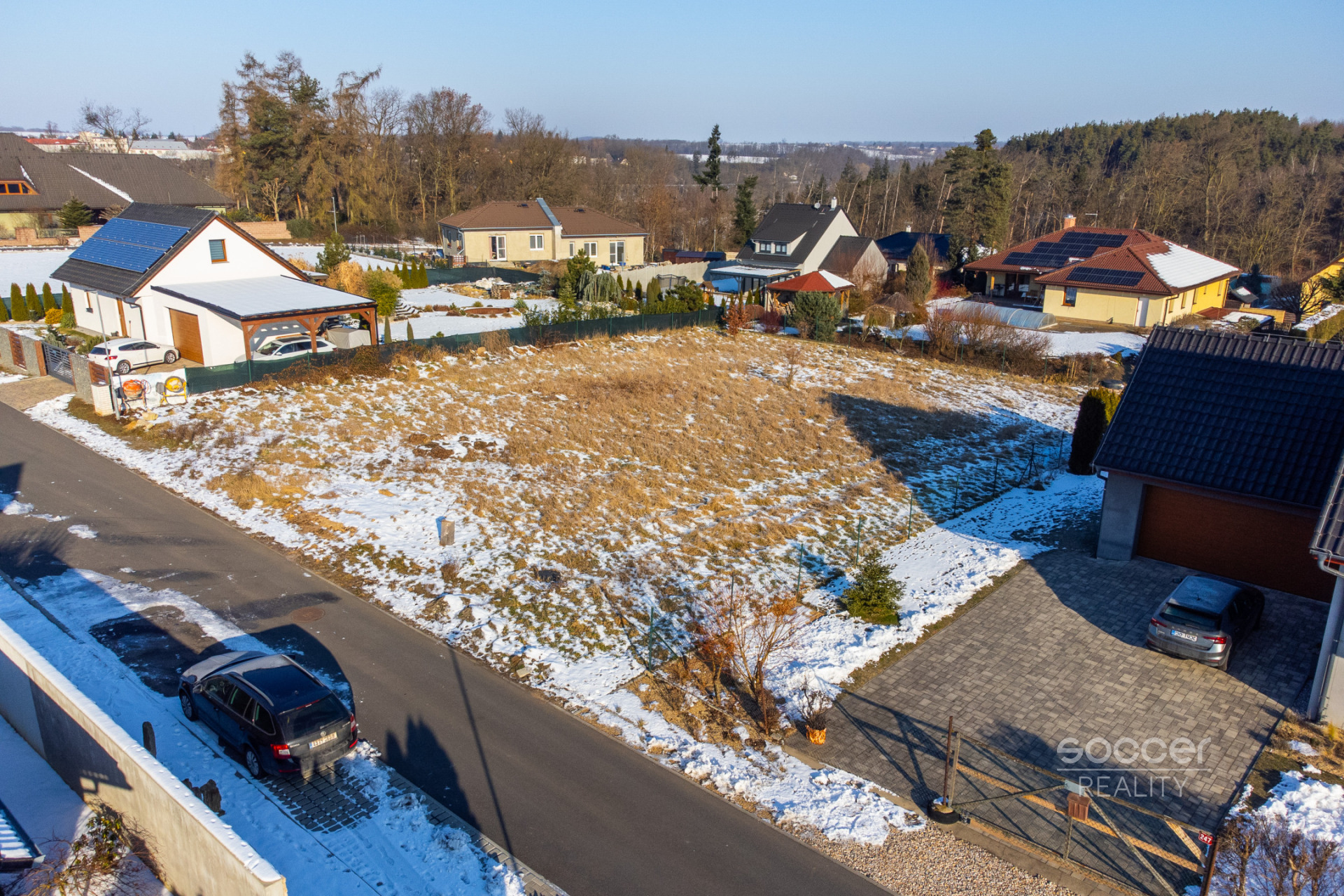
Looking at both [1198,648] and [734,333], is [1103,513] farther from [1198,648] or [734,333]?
[734,333]

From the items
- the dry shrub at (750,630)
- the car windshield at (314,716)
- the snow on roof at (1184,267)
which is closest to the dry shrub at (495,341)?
the dry shrub at (750,630)

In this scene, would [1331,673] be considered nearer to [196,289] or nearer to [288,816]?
[288,816]

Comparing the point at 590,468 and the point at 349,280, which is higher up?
the point at 349,280

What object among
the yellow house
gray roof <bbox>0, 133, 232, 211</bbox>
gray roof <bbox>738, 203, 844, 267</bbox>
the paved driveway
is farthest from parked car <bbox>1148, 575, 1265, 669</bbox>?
gray roof <bbox>0, 133, 232, 211</bbox>

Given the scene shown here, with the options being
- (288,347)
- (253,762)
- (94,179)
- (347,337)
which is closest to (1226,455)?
(253,762)

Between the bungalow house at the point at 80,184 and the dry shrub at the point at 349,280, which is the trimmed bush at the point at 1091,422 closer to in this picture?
the dry shrub at the point at 349,280
